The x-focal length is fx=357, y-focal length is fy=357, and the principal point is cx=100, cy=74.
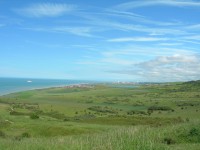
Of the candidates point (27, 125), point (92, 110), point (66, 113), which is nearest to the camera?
point (27, 125)

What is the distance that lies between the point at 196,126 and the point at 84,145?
758 cm

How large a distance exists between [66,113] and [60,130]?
117ft

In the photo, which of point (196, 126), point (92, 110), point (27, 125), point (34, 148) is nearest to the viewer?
point (34, 148)

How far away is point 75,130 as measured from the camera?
135 feet

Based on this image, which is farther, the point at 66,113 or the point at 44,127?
the point at 66,113

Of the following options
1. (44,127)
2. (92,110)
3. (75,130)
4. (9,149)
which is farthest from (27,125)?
(92,110)

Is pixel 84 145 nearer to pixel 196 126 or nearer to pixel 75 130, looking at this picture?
pixel 196 126

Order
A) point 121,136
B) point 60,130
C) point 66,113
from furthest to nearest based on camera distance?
point 66,113
point 60,130
point 121,136

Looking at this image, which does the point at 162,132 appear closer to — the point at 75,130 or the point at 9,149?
the point at 9,149

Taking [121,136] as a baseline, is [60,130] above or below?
below

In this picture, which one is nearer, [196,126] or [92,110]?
[196,126]

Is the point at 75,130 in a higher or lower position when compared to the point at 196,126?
lower

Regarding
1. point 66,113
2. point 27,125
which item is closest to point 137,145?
point 27,125

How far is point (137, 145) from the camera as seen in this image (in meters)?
12.6
